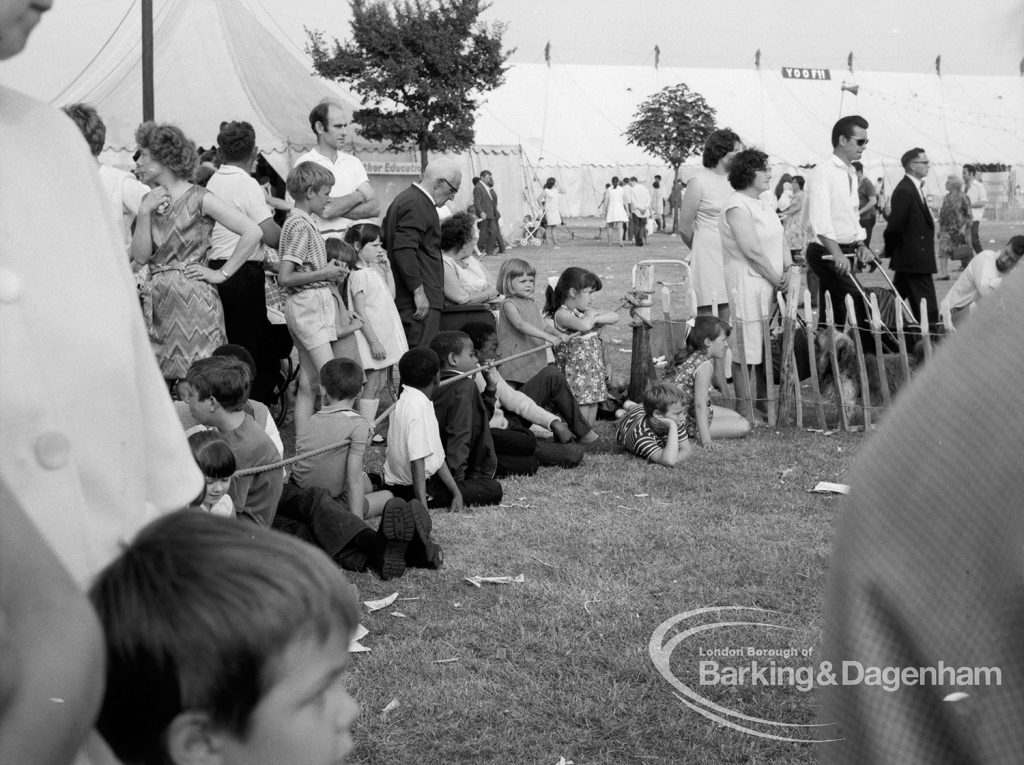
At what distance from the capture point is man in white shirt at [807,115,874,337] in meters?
8.77

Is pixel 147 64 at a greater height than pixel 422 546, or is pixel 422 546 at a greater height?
pixel 147 64

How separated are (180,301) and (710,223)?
170 inches

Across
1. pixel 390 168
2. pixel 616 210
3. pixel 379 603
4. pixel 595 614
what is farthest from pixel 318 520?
pixel 616 210

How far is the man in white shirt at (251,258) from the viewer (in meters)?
6.92

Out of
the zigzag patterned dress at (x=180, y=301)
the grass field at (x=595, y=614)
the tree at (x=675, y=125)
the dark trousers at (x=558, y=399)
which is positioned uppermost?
the tree at (x=675, y=125)

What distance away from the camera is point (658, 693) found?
3.89 metres

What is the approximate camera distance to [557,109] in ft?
164

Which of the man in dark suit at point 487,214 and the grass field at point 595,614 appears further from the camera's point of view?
the man in dark suit at point 487,214

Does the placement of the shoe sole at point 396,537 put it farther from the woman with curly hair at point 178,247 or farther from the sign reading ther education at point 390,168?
the sign reading ther education at point 390,168

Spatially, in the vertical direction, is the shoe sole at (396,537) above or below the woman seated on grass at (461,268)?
below

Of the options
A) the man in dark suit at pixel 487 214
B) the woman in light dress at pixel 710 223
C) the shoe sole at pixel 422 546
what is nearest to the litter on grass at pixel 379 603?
the shoe sole at pixel 422 546

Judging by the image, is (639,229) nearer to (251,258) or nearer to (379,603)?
(251,258)

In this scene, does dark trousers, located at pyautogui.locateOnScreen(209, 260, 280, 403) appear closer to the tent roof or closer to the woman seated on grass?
the woman seated on grass

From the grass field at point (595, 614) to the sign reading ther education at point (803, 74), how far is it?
51.4m
